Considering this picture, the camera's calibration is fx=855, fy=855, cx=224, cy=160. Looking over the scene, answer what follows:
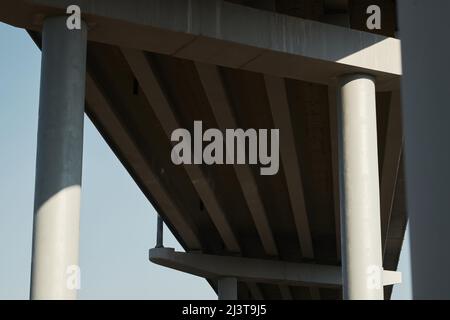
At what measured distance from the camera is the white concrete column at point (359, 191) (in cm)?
1402

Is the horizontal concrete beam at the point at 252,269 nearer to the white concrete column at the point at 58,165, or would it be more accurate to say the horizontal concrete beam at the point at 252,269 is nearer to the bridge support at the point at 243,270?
the bridge support at the point at 243,270

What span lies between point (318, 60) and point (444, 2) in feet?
35.3

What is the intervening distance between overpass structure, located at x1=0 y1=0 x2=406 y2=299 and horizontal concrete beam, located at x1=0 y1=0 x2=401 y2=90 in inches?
0.8

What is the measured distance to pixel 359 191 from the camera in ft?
46.7

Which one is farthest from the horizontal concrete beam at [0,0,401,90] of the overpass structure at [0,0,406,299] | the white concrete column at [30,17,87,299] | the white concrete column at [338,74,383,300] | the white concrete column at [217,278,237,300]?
the white concrete column at [217,278,237,300]

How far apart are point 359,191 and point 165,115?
6.84 metres

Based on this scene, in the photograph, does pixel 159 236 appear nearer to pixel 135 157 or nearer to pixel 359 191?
pixel 135 157

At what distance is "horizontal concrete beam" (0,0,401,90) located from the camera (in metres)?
12.9

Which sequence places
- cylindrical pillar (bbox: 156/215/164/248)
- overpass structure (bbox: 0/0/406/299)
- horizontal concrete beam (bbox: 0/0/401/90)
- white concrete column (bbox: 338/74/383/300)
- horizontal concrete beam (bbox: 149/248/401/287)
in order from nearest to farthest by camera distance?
overpass structure (bbox: 0/0/406/299) < horizontal concrete beam (bbox: 0/0/401/90) < white concrete column (bbox: 338/74/383/300) < cylindrical pillar (bbox: 156/215/164/248) < horizontal concrete beam (bbox: 149/248/401/287)

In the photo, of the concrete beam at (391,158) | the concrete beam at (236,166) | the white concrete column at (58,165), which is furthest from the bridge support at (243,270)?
the white concrete column at (58,165)

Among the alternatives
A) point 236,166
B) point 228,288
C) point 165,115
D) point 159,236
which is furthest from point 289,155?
point 228,288

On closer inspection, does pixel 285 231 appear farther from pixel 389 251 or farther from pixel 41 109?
pixel 41 109

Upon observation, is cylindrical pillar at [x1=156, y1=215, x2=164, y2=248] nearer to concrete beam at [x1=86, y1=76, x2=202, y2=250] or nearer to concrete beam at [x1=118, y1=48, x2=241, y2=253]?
concrete beam at [x1=86, y1=76, x2=202, y2=250]

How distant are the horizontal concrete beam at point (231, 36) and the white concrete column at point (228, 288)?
21.6 meters
